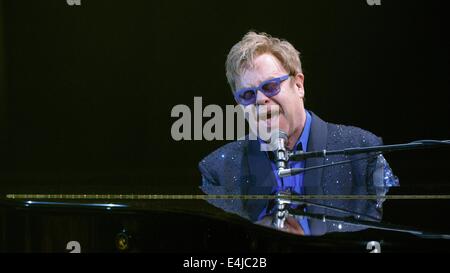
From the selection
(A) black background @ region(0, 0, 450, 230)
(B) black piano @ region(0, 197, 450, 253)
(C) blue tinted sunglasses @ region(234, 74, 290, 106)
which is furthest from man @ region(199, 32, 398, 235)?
(B) black piano @ region(0, 197, 450, 253)

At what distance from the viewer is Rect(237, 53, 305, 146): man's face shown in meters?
2.63

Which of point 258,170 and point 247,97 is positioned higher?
point 247,97

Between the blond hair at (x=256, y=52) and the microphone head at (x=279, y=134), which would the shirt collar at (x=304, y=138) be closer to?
the microphone head at (x=279, y=134)

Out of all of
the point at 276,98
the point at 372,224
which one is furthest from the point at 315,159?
the point at 372,224

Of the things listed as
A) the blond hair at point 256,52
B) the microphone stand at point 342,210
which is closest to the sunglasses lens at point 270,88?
the blond hair at point 256,52

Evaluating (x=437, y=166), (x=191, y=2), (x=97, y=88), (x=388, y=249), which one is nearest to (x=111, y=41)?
(x=97, y=88)

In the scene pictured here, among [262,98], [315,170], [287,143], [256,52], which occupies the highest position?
[256,52]

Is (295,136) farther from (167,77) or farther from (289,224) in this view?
(289,224)

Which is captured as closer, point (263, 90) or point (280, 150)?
point (280, 150)

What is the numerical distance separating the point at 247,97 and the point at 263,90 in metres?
0.14

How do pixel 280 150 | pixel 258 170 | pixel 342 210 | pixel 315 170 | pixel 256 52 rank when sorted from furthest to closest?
1. pixel 256 52
2. pixel 258 170
3. pixel 315 170
4. pixel 280 150
5. pixel 342 210

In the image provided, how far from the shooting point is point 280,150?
81.9 inches

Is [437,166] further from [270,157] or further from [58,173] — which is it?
[58,173]

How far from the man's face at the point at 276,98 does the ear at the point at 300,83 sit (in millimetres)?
57
